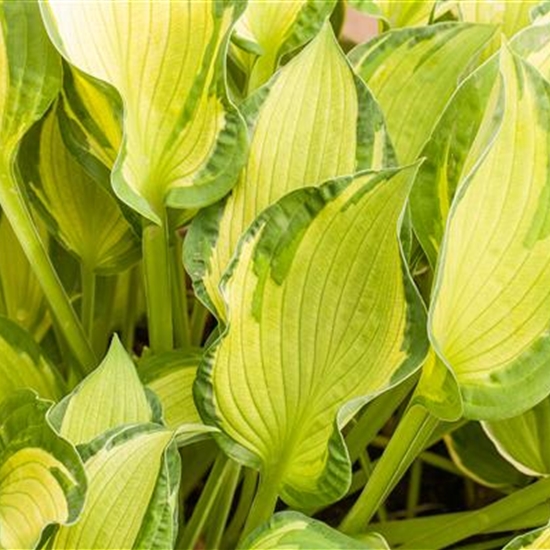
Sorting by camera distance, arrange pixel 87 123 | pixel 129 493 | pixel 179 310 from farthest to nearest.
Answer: pixel 179 310, pixel 87 123, pixel 129 493

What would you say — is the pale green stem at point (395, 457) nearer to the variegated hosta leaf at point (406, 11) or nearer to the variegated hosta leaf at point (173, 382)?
the variegated hosta leaf at point (173, 382)

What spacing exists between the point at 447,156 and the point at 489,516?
212 mm

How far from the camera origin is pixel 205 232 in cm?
54

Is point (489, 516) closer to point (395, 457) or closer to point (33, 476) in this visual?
point (395, 457)

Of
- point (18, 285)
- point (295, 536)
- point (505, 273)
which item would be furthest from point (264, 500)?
point (18, 285)

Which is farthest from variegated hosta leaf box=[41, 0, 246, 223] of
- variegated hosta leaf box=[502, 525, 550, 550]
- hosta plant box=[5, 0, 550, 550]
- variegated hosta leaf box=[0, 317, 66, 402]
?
variegated hosta leaf box=[502, 525, 550, 550]

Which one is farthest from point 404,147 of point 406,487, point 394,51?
point 406,487

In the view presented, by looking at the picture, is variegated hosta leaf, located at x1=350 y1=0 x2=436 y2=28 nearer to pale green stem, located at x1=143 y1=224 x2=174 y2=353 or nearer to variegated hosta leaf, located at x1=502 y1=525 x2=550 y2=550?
pale green stem, located at x1=143 y1=224 x2=174 y2=353

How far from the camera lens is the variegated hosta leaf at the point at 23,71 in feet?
1.78

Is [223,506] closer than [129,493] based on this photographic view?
No

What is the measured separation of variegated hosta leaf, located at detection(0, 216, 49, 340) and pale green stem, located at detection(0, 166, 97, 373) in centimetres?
9

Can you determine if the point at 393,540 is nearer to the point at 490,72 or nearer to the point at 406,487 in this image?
the point at 406,487

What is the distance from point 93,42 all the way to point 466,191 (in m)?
0.21

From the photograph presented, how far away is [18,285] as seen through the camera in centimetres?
72
